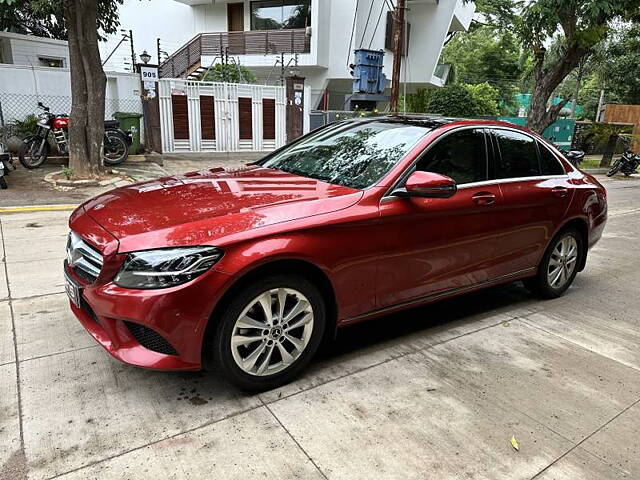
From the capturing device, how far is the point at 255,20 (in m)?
25.5

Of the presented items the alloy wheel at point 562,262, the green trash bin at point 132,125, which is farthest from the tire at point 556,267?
the green trash bin at point 132,125

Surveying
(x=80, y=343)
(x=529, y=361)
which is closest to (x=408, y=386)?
(x=529, y=361)

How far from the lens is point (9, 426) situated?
265 centimetres

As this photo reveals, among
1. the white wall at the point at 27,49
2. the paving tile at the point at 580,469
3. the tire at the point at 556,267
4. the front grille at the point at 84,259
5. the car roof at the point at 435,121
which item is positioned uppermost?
the white wall at the point at 27,49

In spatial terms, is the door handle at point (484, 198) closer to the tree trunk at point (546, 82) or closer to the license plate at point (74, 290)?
the license plate at point (74, 290)

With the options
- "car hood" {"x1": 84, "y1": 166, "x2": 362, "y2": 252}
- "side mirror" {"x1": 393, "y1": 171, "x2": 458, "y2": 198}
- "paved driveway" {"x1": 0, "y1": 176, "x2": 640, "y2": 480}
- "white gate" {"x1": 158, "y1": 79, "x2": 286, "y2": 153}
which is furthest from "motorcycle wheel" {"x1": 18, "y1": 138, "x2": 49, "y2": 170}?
"side mirror" {"x1": 393, "y1": 171, "x2": 458, "y2": 198}

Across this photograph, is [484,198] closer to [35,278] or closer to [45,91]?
[35,278]

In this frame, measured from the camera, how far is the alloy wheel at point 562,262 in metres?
4.77

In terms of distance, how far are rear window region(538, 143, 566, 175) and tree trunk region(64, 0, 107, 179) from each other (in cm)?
825

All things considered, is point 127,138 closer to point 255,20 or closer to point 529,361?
point 529,361

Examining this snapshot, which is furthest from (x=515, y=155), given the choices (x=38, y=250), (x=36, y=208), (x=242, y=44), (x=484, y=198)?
(x=242, y=44)

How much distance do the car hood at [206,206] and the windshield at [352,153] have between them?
18 cm

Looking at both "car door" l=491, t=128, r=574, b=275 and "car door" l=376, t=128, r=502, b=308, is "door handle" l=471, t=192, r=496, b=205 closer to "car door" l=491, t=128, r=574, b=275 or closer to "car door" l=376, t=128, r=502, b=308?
"car door" l=376, t=128, r=502, b=308

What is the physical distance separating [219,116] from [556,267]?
473 inches
